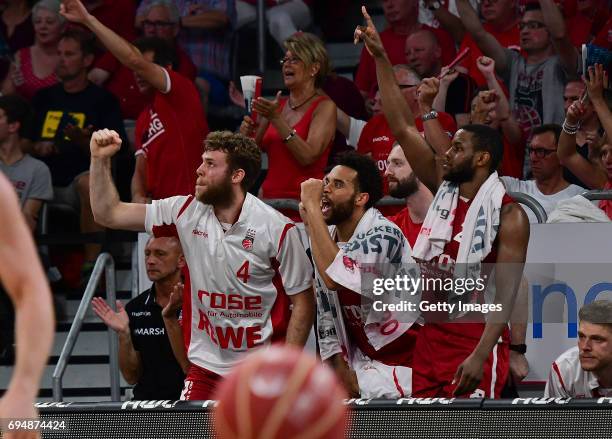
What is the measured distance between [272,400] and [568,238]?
4.52m

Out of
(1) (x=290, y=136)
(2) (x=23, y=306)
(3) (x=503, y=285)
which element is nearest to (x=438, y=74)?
(1) (x=290, y=136)

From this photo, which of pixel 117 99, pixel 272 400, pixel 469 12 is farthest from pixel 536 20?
pixel 272 400

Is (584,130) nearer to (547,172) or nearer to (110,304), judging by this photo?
(547,172)

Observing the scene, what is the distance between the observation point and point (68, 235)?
9211 millimetres

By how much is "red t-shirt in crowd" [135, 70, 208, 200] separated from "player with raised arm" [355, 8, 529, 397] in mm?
2482

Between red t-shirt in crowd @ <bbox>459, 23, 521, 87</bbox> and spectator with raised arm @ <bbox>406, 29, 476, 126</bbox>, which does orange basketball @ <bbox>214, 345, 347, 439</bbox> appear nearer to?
spectator with raised arm @ <bbox>406, 29, 476, 126</bbox>

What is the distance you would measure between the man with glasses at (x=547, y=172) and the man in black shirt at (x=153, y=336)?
2318mm

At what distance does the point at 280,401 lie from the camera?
3.48m

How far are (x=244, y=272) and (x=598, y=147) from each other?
2.76 metres

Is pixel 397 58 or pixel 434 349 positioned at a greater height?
pixel 397 58

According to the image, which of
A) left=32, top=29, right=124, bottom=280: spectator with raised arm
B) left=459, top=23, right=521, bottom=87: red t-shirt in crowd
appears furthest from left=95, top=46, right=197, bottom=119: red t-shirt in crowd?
left=459, top=23, right=521, bottom=87: red t-shirt in crowd

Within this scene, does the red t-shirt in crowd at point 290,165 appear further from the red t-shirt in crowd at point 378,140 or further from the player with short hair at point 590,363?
the player with short hair at point 590,363

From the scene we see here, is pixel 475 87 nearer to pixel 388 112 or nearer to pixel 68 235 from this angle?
pixel 388 112

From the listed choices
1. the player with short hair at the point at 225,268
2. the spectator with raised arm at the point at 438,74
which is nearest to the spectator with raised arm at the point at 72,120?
the spectator with raised arm at the point at 438,74
